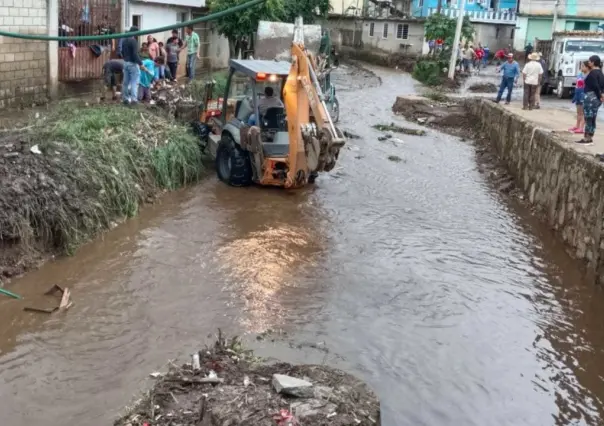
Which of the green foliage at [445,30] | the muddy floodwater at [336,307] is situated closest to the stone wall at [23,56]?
the muddy floodwater at [336,307]

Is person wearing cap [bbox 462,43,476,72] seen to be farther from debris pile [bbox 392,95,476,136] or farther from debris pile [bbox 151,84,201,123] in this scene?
debris pile [bbox 151,84,201,123]

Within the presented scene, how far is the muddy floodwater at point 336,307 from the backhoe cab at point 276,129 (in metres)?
0.46

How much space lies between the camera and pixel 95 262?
25.9 feet

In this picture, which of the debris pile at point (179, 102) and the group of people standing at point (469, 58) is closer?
the debris pile at point (179, 102)

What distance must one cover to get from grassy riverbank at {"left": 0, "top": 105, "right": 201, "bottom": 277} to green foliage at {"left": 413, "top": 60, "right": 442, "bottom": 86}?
21.2 m

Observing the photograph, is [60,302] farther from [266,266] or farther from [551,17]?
[551,17]

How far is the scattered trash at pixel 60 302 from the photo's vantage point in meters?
6.56

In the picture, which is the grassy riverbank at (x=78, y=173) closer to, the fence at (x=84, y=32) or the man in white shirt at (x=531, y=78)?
the fence at (x=84, y=32)

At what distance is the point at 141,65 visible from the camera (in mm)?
12844

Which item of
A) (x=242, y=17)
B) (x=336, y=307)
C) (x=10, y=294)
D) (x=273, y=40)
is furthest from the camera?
(x=242, y=17)

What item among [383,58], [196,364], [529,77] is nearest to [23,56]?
[196,364]

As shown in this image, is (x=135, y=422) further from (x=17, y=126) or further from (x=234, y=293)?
(x=17, y=126)

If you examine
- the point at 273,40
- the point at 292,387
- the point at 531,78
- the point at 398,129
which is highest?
the point at 273,40

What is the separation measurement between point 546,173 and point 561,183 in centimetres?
94
